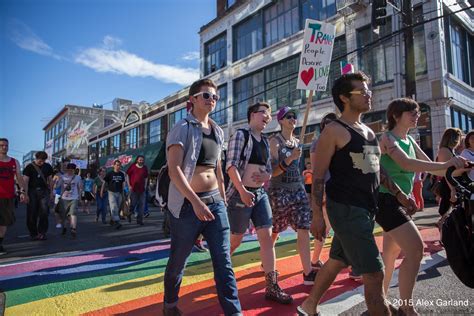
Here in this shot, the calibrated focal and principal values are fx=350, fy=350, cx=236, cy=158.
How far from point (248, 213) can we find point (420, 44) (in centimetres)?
1574

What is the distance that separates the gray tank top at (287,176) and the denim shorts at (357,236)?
151cm

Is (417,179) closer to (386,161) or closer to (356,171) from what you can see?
(386,161)

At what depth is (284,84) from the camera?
21.0 m

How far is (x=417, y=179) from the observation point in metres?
5.10

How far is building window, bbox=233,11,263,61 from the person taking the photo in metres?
23.3

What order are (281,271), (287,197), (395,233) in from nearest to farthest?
(395,233) < (287,197) < (281,271)

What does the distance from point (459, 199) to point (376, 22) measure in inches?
340

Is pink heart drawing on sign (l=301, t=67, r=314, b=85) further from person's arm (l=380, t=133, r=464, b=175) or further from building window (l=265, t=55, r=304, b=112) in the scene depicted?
building window (l=265, t=55, r=304, b=112)

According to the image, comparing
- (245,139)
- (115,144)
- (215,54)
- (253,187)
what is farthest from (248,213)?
(115,144)

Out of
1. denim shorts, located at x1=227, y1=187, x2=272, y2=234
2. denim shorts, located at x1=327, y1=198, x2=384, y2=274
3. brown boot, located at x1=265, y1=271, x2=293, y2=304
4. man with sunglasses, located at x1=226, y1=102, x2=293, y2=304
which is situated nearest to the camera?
denim shorts, located at x1=327, y1=198, x2=384, y2=274

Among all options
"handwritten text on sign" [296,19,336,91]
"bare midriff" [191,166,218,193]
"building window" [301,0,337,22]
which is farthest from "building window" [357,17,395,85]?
"bare midriff" [191,166,218,193]

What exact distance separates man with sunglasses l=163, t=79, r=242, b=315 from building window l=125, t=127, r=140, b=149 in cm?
3543

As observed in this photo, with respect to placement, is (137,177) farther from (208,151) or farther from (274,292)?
(208,151)

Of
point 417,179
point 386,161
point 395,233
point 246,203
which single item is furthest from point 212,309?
point 417,179
